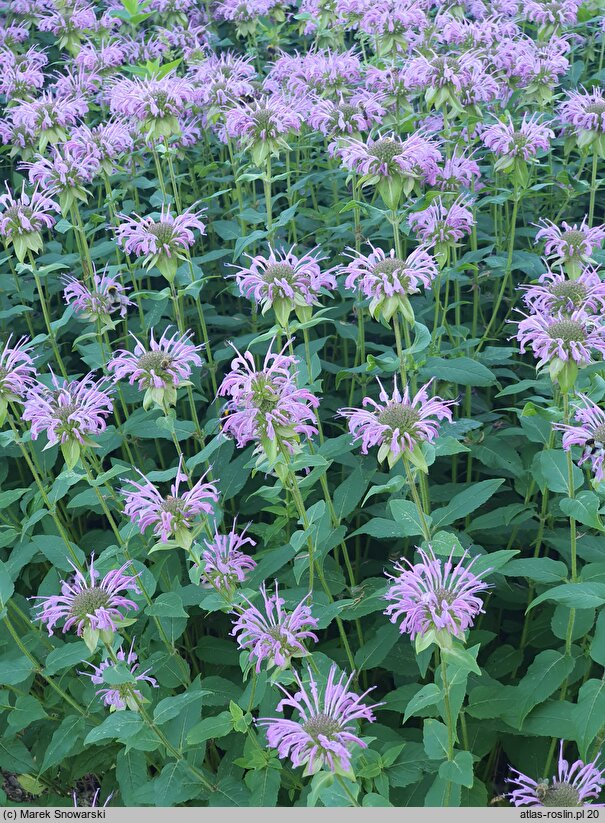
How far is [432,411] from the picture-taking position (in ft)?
6.18

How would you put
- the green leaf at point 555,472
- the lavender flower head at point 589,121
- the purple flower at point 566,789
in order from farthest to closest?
the lavender flower head at point 589,121 < the green leaf at point 555,472 < the purple flower at point 566,789

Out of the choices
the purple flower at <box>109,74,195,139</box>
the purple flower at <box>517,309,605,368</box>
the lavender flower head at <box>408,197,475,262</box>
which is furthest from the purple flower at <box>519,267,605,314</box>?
the purple flower at <box>109,74,195,139</box>

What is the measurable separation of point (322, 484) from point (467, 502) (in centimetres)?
43

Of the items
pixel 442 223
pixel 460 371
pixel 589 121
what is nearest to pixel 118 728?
pixel 460 371

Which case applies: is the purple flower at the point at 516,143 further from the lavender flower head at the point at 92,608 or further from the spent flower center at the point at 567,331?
the lavender flower head at the point at 92,608

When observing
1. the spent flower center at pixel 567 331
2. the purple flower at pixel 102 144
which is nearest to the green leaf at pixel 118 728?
the spent flower center at pixel 567 331

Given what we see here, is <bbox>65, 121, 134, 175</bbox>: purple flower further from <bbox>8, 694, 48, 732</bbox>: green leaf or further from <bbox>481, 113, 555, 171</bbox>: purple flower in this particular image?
<bbox>8, 694, 48, 732</bbox>: green leaf

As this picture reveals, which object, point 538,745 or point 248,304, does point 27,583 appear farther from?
point 538,745

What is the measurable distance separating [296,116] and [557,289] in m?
1.39

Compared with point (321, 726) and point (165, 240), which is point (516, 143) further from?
point (321, 726)

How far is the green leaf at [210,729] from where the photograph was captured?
2033 mm

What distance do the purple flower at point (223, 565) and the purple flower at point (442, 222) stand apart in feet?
4.28

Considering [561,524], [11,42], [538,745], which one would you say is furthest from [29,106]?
[538,745]

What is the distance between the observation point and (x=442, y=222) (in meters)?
2.79
